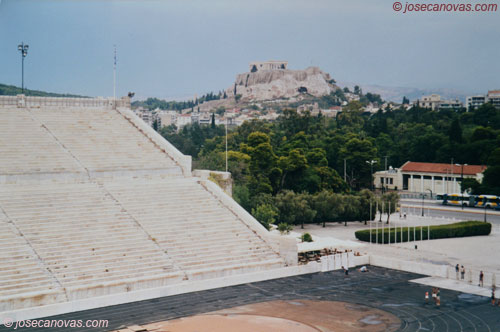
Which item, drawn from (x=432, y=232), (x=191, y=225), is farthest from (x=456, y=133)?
(x=191, y=225)

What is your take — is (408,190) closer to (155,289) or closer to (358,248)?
(358,248)

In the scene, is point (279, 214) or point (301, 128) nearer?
point (279, 214)

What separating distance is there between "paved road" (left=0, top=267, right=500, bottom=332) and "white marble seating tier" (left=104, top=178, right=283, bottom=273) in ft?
7.12

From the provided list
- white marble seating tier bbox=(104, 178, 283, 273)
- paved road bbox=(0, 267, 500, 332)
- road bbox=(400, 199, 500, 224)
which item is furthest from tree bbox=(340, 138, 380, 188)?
paved road bbox=(0, 267, 500, 332)

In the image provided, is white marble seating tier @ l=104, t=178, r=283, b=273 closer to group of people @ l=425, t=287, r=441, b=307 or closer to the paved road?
the paved road

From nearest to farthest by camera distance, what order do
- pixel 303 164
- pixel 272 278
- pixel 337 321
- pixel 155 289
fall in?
pixel 337 321 < pixel 155 289 < pixel 272 278 < pixel 303 164

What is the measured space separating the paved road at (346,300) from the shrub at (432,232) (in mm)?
11949

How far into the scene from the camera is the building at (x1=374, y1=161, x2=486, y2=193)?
8188cm

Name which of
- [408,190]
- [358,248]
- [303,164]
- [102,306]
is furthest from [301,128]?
[102,306]

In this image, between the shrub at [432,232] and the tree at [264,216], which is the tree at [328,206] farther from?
the tree at [264,216]

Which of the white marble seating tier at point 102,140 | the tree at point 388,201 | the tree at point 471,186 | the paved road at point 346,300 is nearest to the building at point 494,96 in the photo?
the tree at point 471,186

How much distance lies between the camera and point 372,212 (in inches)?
2146

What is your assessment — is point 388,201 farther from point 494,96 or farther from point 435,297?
point 494,96

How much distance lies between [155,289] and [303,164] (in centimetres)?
3688
